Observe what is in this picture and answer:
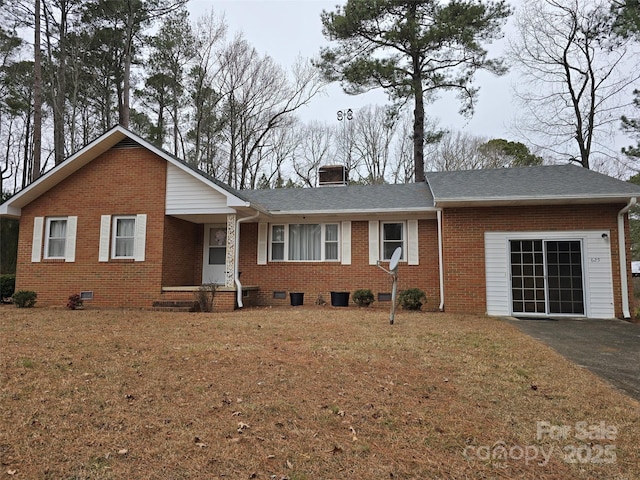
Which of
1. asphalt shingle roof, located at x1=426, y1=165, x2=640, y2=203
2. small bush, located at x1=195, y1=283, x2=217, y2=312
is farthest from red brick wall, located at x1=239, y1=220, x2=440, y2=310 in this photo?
small bush, located at x1=195, y1=283, x2=217, y2=312

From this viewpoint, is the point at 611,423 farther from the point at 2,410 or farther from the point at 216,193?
the point at 216,193

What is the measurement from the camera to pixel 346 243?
12.3 m

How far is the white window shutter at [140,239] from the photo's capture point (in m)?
11.3

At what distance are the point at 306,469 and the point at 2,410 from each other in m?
2.78

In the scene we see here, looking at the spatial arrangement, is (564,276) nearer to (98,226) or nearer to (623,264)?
(623,264)

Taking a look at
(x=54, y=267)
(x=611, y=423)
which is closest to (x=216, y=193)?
(x=54, y=267)

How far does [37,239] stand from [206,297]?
5755 mm

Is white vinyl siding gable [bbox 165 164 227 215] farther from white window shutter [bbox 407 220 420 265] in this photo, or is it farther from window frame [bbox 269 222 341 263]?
white window shutter [bbox 407 220 420 265]

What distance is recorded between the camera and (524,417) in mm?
3357

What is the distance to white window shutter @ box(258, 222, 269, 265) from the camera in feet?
41.8

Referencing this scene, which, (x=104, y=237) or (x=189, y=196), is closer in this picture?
(x=189, y=196)

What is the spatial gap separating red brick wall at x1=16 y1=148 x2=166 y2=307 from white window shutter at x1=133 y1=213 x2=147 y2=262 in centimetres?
12

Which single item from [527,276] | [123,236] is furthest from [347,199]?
[123,236]

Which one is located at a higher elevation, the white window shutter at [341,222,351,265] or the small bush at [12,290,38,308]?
the white window shutter at [341,222,351,265]
